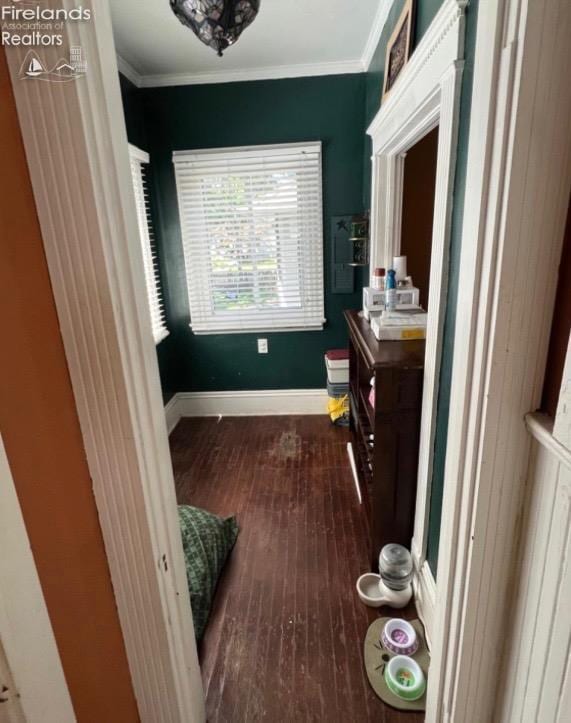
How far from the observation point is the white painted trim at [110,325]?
54 cm

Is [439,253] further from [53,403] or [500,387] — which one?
[53,403]

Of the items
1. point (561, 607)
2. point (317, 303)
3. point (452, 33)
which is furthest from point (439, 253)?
point (317, 303)

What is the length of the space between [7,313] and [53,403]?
16 cm

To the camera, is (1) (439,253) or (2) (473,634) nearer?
(2) (473,634)

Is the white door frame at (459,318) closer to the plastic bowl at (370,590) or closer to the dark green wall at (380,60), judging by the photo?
the plastic bowl at (370,590)

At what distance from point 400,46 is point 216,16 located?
0.80 m

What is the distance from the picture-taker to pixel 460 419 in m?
0.84

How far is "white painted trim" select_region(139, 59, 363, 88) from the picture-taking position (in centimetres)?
264

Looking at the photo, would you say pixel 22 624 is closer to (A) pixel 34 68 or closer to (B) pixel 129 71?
(A) pixel 34 68

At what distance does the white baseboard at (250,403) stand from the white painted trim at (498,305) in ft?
8.07

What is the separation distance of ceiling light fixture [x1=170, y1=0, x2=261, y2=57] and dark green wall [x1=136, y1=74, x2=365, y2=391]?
1462 millimetres

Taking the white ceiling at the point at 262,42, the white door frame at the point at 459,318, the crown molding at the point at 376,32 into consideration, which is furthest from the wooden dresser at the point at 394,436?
the white ceiling at the point at 262,42

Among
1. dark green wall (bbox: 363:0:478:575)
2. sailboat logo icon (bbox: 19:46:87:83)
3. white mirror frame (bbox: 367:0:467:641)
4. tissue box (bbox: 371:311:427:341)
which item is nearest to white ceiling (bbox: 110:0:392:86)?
dark green wall (bbox: 363:0:478:575)

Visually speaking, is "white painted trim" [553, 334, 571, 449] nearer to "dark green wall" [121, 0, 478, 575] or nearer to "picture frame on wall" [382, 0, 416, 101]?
"picture frame on wall" [382, 0, 416, 101]
